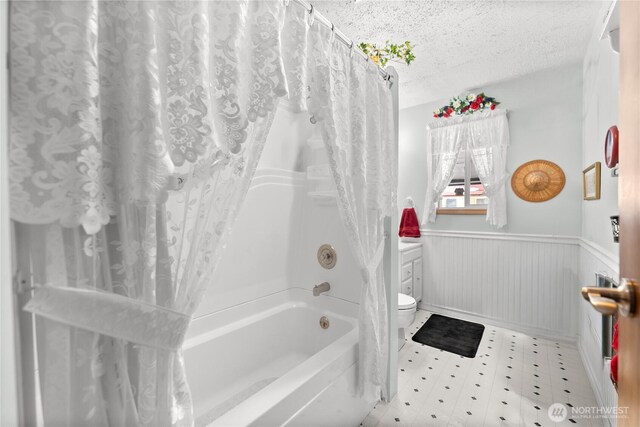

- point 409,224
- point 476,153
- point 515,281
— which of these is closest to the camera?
point 515,281

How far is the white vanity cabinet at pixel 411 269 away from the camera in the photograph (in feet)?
10.2

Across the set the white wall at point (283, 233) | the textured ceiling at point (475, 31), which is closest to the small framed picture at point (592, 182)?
the textured ceiling at point (475, 31)

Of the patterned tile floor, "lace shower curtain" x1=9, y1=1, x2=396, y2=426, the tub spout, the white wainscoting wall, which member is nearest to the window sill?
the white wainscoting wall

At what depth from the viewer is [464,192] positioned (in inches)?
134

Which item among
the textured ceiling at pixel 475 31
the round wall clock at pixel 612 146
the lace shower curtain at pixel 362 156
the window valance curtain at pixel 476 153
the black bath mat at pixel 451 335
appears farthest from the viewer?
the window valance curtain at pixel 476 153

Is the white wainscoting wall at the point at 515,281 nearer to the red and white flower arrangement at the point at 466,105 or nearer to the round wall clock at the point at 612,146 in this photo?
the round wall clock at the point at 612,146

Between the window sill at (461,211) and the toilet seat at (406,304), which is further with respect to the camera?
the window sill at (461,211)

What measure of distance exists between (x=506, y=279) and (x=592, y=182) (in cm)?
132

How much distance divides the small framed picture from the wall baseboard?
141 centimetres

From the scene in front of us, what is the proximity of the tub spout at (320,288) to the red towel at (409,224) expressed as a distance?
5.92 ft

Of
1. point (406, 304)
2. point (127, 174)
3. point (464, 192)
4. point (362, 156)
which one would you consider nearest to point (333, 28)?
point (362, 156)

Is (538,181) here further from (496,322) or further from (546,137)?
(496,322)

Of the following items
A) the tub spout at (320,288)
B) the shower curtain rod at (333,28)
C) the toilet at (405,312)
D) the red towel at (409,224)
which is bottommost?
the toilet at (405,312)

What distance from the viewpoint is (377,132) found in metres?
1.58
